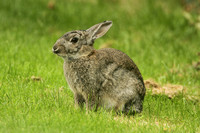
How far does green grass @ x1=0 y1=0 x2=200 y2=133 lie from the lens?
18.6 ft

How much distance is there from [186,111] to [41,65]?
3.18m

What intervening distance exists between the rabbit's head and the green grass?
0.74 metres

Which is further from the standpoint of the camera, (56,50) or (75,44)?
(75,44)

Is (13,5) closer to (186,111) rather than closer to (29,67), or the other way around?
(29,67)

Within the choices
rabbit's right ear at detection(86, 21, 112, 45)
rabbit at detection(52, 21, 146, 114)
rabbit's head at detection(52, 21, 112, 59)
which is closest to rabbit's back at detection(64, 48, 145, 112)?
rabbit at detection(52, 21, 146, 114)

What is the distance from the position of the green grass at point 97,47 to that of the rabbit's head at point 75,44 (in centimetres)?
74

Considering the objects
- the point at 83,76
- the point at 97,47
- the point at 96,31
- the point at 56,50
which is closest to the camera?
the point at 56,50

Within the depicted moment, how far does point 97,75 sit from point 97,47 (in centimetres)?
462

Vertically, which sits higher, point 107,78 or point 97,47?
point 97,47

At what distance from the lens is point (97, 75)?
20.6 ft

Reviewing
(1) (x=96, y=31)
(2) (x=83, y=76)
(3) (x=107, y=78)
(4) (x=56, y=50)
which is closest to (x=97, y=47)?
(1) (x=96, y=31)

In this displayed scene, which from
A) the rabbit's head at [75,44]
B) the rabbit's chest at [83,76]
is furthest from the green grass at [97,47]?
the rabbit's head at [75,44]

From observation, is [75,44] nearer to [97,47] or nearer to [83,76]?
[83,76]

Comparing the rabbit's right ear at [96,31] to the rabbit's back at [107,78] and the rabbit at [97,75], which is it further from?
the rabbit's back at [107,78]
